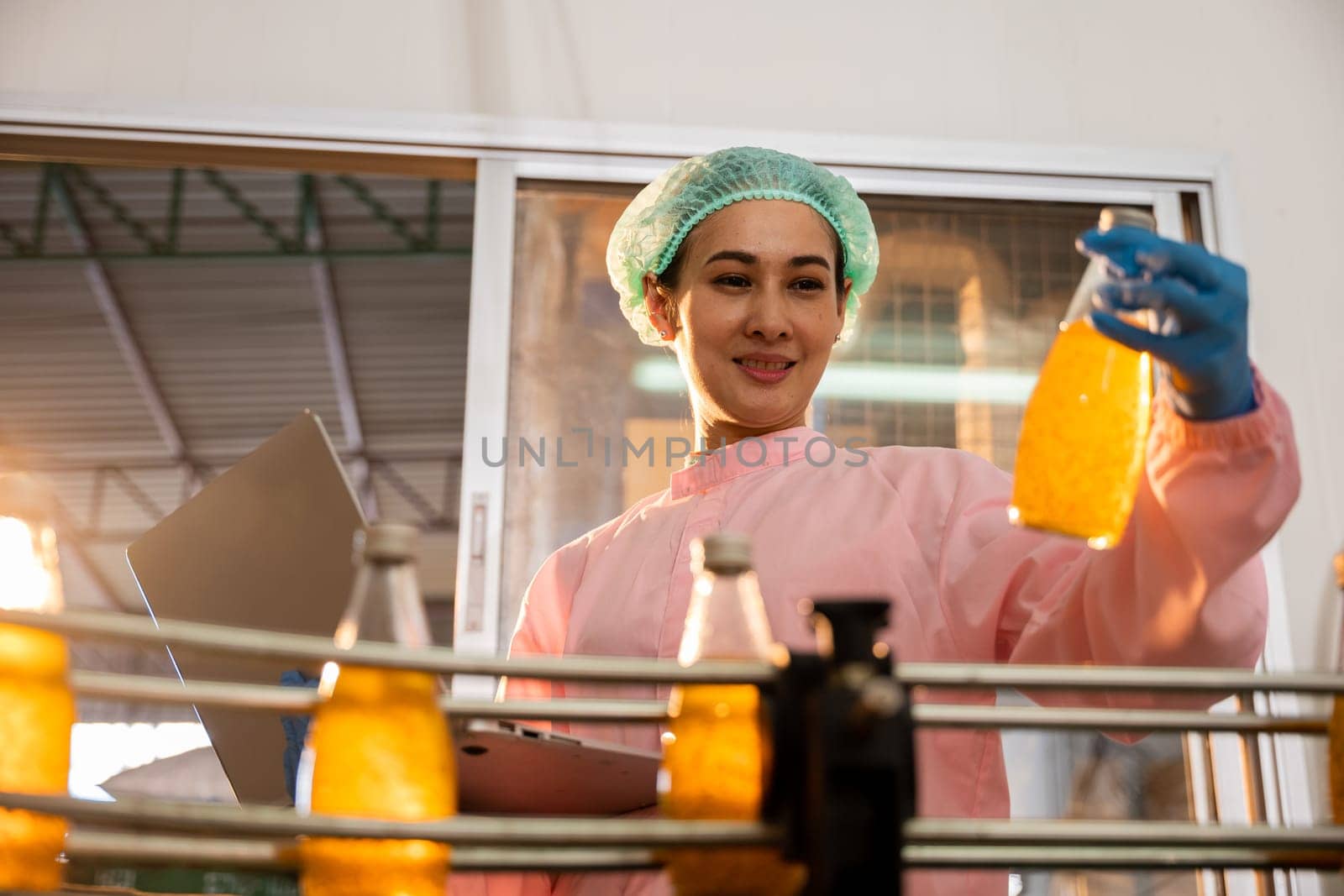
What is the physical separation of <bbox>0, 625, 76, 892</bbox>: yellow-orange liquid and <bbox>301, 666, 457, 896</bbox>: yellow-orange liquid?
121mm

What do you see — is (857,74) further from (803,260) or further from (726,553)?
(726,553)

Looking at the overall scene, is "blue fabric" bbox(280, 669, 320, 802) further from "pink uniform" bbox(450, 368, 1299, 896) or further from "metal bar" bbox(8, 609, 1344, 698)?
"metal bar" bbox(8, 609, 1344, 698)

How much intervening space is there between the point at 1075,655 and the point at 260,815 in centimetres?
73

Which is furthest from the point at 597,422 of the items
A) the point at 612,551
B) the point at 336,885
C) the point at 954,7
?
the point at 336,885

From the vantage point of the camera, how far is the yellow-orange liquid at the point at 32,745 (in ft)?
1.87

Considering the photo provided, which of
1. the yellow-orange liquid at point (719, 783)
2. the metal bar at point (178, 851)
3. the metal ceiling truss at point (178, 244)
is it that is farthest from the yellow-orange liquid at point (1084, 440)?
the metal ceiling truss at point (178, 244)

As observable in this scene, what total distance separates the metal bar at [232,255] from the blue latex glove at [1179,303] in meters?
4.37

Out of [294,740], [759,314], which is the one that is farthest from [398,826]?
[759,314]

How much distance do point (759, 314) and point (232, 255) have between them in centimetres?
411

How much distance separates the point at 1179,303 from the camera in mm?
702

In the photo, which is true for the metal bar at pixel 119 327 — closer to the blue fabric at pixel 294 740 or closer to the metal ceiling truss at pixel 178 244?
the metal ceiling truss at pixel 178 244

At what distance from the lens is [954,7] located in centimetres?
263

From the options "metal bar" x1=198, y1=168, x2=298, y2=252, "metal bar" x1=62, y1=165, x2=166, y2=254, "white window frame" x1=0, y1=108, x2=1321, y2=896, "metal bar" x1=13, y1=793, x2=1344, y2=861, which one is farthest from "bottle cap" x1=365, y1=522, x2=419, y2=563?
"metal bar" x1=62, y1=165, x2=166, y2=254

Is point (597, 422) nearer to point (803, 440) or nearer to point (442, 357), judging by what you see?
point (803, 440)
